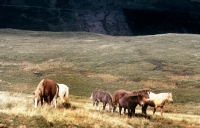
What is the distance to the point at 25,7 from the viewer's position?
6275 inches

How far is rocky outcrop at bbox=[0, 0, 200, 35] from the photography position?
138562mm

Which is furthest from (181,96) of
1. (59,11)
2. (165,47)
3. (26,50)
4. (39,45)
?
(59,11)

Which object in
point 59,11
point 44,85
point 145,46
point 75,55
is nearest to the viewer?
point 44,85

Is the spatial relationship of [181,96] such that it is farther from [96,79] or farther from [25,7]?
[25,7]

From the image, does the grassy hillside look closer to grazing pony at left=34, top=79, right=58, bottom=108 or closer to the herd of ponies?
the herd of ponies

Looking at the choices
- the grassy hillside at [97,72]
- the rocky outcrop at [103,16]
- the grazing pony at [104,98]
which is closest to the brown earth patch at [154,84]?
the grassy hillside at [97,72]

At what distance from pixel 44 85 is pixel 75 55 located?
190ft

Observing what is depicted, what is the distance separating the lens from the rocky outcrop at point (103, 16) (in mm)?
138562

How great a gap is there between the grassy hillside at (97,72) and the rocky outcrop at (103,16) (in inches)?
1608

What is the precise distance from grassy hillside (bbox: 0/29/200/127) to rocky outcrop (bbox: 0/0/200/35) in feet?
134

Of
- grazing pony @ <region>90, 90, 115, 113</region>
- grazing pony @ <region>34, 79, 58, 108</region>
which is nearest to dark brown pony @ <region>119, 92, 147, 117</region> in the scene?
grazing pony @ <region>90, 90, 115, 113</region>

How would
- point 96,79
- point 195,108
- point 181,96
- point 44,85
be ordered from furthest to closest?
point 96,79, point 181,96, point 195,108, point 44,85

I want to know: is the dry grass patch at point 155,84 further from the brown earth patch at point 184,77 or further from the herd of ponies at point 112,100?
the herd of ponies at point 112,100

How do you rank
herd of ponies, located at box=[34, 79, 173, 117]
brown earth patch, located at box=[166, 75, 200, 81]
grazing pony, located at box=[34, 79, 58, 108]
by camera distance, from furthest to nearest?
brown earth patch, located at box=[166, 75, 200, 81] < herd of ponies, located at box=[34, 79, 173, 117] < grazing pony, located at box=[34, 79, 58, 108]
